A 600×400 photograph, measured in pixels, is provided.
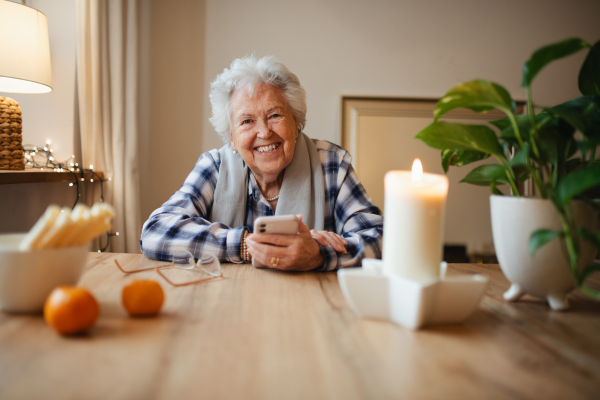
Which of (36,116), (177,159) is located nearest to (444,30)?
(177,159)

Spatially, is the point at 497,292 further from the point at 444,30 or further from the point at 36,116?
the point at 444,30

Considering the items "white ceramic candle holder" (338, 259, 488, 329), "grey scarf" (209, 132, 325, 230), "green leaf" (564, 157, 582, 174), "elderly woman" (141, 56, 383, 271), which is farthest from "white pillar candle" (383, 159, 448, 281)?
"grey scarf" (209, 132, 325, 230)

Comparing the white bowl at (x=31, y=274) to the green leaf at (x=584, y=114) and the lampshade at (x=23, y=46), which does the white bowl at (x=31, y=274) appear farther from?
the lampshade at (x=23, y=46)

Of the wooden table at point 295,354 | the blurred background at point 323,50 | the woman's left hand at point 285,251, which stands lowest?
the wooden table at point 295,354

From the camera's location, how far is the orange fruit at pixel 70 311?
0.47 meters

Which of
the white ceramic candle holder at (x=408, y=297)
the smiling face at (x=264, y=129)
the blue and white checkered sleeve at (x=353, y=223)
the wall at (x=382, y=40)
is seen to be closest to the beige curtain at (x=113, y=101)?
the wall at (x=382, y=40)

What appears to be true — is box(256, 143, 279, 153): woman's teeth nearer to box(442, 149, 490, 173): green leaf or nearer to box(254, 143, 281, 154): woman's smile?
box(254, 143, 281, 154): woman's smile

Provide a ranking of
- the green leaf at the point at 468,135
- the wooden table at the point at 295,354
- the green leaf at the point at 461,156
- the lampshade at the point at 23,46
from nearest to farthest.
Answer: the wooden table at the point at 295,354, the green leaf at the point at 468,135, the green leaf at the point at 461,156, the lampshade at the point at 23,46

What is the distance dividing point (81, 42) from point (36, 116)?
413 millimetres

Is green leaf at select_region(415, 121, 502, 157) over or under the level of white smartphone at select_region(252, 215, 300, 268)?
over

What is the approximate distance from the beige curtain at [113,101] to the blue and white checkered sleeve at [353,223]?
1.20 m

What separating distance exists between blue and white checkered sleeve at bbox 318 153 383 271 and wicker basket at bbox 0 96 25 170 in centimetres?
116

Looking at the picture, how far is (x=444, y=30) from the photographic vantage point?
2.46m

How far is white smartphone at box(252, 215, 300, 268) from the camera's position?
0.88 m
